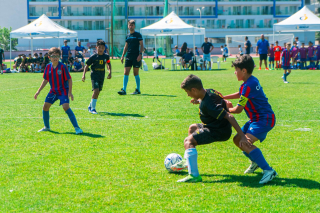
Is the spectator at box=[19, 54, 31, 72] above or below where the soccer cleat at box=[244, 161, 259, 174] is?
above

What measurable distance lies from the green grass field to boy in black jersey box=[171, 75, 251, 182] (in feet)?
1.04

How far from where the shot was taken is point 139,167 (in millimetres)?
5047

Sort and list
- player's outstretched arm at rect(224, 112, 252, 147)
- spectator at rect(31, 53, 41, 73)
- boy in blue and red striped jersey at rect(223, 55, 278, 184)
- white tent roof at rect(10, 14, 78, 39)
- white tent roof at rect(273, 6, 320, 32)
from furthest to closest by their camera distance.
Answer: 1. spectator at rect(31, 53, 41, 73)
2. white tent roof at rect(273, 6, 320, 32)
3. white tent roof at rect(10, 14, 78, 39)
4. boy in blue and red striped jersey at rect(223, 55, 278, 184)
5. player's outstretched arm at rect(224, 112, 252, 147)

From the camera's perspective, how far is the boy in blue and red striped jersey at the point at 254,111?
441 centimetres

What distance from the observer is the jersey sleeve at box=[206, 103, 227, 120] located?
4211 millimetres

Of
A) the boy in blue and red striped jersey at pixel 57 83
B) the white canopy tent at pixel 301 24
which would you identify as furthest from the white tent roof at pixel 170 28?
the boy in blue and red striped jersey at pixel 57 83

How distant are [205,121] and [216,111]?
1.16 feet

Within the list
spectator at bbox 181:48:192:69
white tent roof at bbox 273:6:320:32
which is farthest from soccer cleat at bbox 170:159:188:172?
white tent roof at bbox 273:6:320:32

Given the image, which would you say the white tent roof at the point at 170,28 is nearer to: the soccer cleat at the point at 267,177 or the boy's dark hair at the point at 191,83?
the boy's dark hair at the point at 191,83

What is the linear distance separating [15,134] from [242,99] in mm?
4482

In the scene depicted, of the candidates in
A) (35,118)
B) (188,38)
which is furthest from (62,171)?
(188,38)

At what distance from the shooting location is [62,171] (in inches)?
192

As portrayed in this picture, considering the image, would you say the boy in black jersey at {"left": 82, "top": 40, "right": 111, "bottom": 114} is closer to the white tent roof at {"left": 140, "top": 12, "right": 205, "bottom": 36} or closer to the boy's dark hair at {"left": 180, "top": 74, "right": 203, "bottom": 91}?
the boy's dark hair at {"left": 180, "top": 74, "right": 203, "bottom": 91}

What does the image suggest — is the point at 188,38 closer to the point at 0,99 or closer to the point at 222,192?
the point at 0,99
